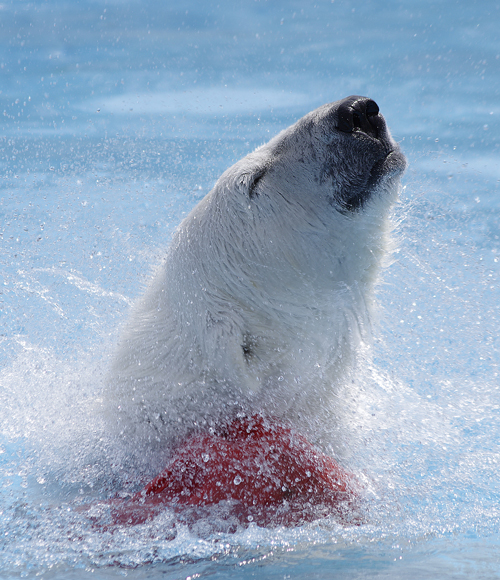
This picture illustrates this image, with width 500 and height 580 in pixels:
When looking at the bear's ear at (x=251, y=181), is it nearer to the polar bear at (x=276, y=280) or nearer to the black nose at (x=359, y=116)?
the polar bear at (x=276, y=280)

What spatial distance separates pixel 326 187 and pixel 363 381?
3.69 feet

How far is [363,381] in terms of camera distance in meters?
2.81

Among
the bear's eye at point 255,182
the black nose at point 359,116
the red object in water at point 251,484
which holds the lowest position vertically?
the red object in water at point 251,484

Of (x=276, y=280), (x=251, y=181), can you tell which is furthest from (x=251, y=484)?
(x=251, y=181)

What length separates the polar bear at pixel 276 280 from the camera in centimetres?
225

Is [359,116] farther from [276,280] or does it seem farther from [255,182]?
[276,280]

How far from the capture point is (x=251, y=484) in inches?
83.6

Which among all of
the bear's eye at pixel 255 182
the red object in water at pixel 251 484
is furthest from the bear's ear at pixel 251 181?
the red object in water at pixel 251 484

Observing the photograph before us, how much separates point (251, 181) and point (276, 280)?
46 centimetres

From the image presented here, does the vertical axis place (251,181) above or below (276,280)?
above

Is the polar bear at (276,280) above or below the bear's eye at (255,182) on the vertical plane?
below

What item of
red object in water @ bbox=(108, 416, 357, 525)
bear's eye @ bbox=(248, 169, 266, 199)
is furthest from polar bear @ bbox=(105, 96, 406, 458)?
red object in water @ bbox=(108, 416, 357, 525)

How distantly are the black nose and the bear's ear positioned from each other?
15.6 inches

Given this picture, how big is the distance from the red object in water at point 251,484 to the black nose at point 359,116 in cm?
137
